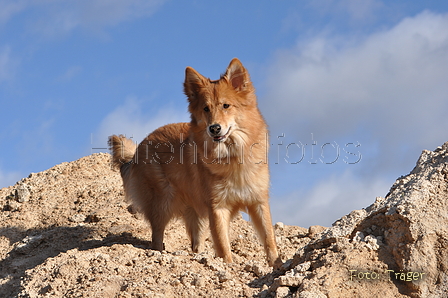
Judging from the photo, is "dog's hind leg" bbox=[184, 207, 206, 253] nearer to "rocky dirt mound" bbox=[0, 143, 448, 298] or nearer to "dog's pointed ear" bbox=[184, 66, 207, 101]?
"rocky dirt mound" bbox=[0, 143, 448, 298]

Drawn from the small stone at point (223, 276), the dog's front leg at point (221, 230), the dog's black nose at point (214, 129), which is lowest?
the small stone at point (223, 276)

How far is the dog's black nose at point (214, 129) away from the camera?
22.4 ft

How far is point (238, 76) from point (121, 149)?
11.1 feet

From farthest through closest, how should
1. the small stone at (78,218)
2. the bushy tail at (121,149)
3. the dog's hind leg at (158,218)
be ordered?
the small stone at (78,218), the bushy tail at (121,149), the dog's hind leg at (158,218)

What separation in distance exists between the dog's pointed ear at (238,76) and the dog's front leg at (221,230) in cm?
179

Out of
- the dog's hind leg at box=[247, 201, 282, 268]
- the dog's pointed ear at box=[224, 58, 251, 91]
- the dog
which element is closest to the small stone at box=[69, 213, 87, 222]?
the dog

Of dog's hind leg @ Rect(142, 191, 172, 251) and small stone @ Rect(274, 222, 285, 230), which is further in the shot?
small stone @ Rect(274, 222, 285, 230)

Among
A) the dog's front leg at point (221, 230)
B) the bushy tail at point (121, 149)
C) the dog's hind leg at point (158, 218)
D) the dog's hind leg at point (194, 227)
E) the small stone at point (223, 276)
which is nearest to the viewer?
the small stone at point (223, 276)

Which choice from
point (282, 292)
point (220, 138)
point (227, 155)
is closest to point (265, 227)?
point (227, 155)

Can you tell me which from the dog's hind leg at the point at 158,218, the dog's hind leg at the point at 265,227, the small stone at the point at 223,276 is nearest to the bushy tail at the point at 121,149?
the dog's hind leg at the point at 158,218

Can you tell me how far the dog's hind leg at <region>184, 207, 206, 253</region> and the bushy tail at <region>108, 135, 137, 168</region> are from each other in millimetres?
1730

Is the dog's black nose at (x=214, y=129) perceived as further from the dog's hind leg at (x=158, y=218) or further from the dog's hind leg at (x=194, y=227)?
the dog's hind leg at (x=194, y=227)

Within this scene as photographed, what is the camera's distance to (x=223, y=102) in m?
6.97

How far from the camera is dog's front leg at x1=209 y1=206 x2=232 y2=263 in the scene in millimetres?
6801
